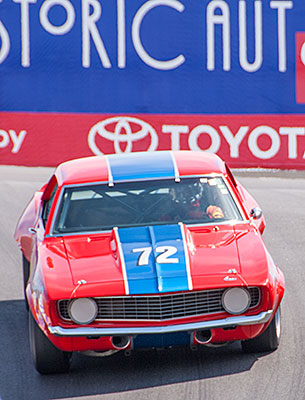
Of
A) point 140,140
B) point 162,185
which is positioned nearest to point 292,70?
point 140,140

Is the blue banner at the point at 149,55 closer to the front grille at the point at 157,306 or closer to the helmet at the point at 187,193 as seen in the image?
the helmet at the point at 187,193

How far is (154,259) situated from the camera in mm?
6723

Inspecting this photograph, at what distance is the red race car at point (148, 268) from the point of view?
6.42 m

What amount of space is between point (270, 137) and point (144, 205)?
35.5 feet

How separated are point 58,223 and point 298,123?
11469 millimetres

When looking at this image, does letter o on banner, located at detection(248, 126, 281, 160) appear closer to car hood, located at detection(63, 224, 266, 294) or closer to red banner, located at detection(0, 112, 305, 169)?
red banner, located at detection(0, 112, 305, 169)

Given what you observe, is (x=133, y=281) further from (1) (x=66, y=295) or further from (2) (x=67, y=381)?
(2) (x=67, y=381)

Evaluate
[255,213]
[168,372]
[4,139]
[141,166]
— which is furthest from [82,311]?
[4,139]

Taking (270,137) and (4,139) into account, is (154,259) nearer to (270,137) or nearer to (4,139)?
(270,137)

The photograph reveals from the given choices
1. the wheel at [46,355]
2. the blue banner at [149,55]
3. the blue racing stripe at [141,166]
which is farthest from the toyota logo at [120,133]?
the wheel at [46,355]

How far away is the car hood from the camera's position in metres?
6.47

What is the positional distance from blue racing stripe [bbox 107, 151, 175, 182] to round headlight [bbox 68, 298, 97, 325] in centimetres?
166

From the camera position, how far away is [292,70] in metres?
18.4

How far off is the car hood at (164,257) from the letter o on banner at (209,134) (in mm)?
10748
